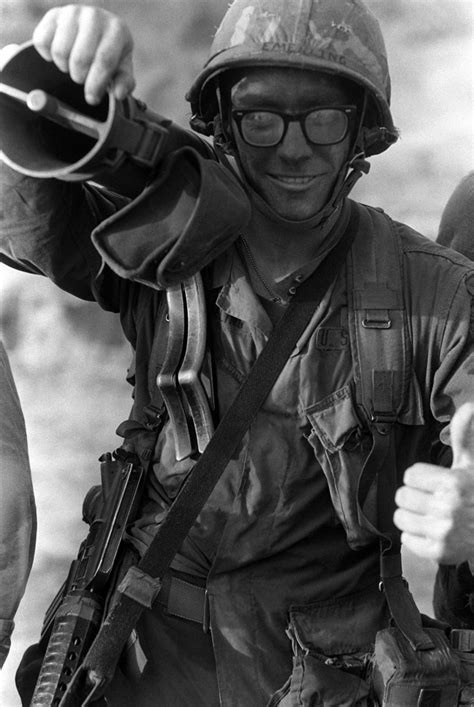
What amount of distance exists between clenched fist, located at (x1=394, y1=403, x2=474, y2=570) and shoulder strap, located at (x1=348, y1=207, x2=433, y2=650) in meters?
0.66

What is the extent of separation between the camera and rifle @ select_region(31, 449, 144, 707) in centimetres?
314

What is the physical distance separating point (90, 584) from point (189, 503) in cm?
32

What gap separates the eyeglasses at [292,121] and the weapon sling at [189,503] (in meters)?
0.35

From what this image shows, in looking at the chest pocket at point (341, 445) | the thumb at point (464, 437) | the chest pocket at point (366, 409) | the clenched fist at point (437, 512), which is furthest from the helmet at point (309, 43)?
the clenched fist at point (437, 512)

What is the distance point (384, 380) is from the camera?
127 inches

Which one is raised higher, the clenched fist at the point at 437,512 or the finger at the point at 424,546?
the clenched fist at the point at 437,512

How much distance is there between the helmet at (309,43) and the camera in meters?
3.32

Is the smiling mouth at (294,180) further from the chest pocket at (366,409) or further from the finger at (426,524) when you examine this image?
the finger at (426,524)

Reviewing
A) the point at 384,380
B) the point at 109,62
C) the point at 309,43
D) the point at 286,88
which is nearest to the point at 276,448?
the point at 384,380

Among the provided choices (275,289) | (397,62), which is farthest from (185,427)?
(397,62)

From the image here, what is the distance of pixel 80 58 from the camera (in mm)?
2572

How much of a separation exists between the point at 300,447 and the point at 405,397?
0.91 feet

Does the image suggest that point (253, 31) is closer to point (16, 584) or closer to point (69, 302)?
point (16, 584)

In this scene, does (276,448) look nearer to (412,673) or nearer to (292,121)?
(412,673)
